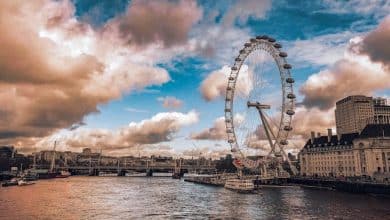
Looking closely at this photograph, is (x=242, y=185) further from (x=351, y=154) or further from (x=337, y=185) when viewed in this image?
(x=351, y=154)

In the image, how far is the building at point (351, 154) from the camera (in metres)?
92.4

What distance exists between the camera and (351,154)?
332ft

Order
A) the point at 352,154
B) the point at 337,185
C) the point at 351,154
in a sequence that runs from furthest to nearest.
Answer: the point at 351,154
the point at 352,154
the point at 337,185

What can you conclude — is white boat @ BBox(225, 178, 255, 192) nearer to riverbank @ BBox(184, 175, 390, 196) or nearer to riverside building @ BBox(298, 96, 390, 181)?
riverbank @ BBox(184, 175, 390, 196)

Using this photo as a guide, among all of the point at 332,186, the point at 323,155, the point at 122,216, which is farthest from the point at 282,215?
the point at 323,155

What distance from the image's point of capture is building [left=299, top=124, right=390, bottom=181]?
92.4 meters

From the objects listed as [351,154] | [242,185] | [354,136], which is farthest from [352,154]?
[242,185]

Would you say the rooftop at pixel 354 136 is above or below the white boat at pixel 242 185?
above

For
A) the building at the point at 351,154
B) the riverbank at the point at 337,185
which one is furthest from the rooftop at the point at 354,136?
the riverbank at the point at 337,185

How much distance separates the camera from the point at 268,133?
92562 mm

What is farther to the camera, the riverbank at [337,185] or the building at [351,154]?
the building at [351,154]

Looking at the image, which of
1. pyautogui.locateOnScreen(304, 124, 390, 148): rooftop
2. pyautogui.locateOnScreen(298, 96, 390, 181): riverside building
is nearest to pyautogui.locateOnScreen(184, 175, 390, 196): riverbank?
pyautogui.locateOnScreen(298, 96, 390, 181): riverside building

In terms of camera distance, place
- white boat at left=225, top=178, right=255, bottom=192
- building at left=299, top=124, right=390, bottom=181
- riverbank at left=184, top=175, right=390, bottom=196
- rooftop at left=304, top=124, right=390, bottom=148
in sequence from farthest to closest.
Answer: rooftop at left=304, top=124, right=390, bottom=148, building at left=299, top=124, right=390, bottom=181, white boat at left=225, top=178, right=255, bottom=192, riverbank at left=184, top=175, right=390, bottom=196

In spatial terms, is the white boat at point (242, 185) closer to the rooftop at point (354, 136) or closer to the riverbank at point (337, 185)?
the riverbank at point (337, 185)
